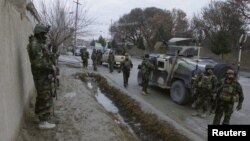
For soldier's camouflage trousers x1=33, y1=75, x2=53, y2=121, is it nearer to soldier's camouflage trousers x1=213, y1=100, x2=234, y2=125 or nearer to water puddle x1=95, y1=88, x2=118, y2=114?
soldier's camouflage trousers x1=213, y1=100, x2=234, y2=125

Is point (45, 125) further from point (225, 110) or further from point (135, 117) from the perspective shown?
point (225, 110)

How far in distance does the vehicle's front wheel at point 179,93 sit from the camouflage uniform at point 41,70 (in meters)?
5.73

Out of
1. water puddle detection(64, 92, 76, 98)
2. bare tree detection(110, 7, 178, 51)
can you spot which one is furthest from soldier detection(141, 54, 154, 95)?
bare tree detection(110, 7, 178, 51)

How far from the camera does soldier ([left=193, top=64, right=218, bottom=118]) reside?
9.49 m

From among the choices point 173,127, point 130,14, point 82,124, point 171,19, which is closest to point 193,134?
point 173,127

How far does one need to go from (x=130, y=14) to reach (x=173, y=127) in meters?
75.8

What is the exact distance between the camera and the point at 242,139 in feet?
16.6

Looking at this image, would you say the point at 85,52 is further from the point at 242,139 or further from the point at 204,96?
the point at 242,139

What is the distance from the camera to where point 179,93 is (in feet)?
37.7

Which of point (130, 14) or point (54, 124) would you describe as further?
point (130, 14)

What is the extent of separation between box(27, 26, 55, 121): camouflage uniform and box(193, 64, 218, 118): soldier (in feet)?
15.3

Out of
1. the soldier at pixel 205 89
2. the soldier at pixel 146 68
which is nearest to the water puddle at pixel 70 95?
the soldier at pixel 146 68

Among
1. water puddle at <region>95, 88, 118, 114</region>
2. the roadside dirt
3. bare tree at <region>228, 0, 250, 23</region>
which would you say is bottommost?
water puddle at <region>95, 88, 118, 114</region>

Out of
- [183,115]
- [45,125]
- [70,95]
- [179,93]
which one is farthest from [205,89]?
[45,125]
